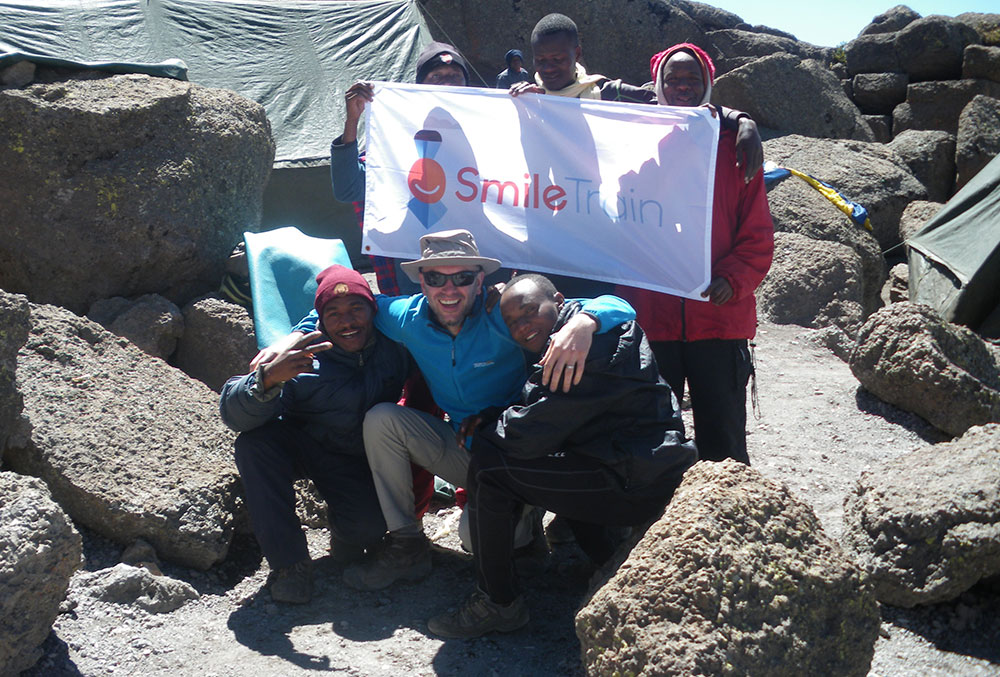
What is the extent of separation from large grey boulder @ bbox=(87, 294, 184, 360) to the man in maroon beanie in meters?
1.63

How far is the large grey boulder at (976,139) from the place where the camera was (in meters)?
11.4

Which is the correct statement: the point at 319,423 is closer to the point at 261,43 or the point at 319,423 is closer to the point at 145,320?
the point at 145,320

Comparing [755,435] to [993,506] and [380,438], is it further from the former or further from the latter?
[380,438]

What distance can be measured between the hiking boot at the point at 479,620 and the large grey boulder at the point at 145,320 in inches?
102

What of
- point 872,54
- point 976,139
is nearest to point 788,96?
point 976,139

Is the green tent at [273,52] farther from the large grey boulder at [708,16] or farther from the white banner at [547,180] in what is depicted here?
the large grey boulder at [708,16]

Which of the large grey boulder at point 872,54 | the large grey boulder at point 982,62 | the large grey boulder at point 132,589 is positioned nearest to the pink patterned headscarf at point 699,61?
the large grey boulder at point 132,589

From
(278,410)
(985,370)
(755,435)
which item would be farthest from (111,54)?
(985,370)

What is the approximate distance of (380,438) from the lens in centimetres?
387

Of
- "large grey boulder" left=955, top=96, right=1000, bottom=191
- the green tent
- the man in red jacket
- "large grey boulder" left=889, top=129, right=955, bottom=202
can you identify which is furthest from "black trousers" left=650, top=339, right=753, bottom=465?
"large grey boulder" left=955, top=96, right=1000, bottom=191

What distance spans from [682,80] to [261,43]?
21.2ft

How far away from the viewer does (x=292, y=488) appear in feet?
12.9

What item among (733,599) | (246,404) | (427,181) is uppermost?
(427,181)

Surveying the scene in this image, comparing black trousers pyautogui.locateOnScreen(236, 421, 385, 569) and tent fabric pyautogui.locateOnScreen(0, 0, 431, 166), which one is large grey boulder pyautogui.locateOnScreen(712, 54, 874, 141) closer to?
tent fabric pyautogui.locateOnScreen(0, 0, 431, 166)
